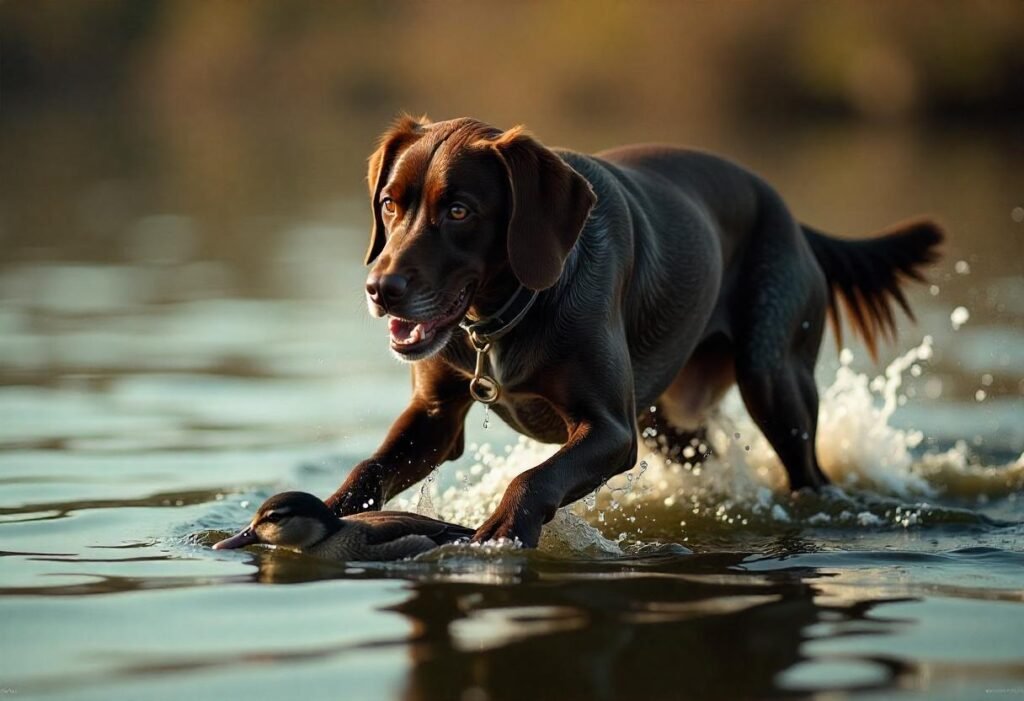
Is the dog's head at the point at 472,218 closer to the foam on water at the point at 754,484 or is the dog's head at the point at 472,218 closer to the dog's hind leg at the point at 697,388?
the foam on water at the point at 754,484

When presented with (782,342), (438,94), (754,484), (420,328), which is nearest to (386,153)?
(420,328)

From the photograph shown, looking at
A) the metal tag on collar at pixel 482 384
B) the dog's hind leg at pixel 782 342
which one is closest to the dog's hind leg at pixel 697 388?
the dog's hind leg at pixel 782 342

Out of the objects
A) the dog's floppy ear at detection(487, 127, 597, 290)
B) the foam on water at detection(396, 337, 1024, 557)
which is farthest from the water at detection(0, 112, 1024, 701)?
the dog's floppy ear at detection(487, 127, 597, 290)

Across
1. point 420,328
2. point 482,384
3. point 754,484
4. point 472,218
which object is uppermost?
point 472,218

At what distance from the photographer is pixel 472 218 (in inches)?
236

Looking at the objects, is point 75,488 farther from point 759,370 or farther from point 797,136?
point 797,136

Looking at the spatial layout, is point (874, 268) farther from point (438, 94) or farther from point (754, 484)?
point (438, 94)

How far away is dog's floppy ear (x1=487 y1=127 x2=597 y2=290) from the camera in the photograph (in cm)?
600

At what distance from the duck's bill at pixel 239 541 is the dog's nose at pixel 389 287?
37.8 inches

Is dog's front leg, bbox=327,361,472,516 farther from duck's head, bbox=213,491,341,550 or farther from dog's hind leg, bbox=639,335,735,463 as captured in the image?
dog's hind leg, bbox=639,335,735,463

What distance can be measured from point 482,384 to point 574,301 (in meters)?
0.45

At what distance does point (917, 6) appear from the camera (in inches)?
1364

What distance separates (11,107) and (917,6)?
2490 cm

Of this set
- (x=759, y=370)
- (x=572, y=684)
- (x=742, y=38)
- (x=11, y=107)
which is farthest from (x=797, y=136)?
(x=572, y=684)
